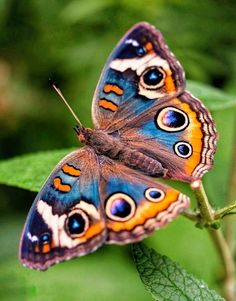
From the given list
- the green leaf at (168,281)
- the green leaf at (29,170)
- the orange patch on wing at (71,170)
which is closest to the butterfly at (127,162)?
the orange patch on wing at (71,170)

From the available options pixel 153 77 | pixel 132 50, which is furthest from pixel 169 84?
pixel 132 50

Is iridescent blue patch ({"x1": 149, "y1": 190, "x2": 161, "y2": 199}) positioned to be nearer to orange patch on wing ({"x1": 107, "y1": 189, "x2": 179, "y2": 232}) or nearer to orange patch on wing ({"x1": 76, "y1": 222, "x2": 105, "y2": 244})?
orange patch on wing ({"x1": 107, "y1": 189, "x2": 179, "y2": 232})

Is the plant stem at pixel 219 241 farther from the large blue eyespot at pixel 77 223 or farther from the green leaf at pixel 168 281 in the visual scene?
the large blue eyespot at pixel 77 223

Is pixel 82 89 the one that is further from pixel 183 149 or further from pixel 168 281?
pixel 168 281

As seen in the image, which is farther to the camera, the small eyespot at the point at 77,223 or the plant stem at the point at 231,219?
the plant stem at the point at 231,219

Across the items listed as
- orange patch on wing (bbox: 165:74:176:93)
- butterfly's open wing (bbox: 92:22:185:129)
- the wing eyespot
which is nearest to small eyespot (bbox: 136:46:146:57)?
butterfly's open wing (bbox: 92:22:185:129)

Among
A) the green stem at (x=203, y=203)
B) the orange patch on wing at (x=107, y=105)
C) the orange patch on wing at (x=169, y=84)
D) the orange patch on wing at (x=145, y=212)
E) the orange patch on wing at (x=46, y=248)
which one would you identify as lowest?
the green stem at (x=203, y=203)

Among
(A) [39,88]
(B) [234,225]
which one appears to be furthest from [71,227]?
(A) [39,88]

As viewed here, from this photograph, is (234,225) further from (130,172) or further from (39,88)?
(39,88)
